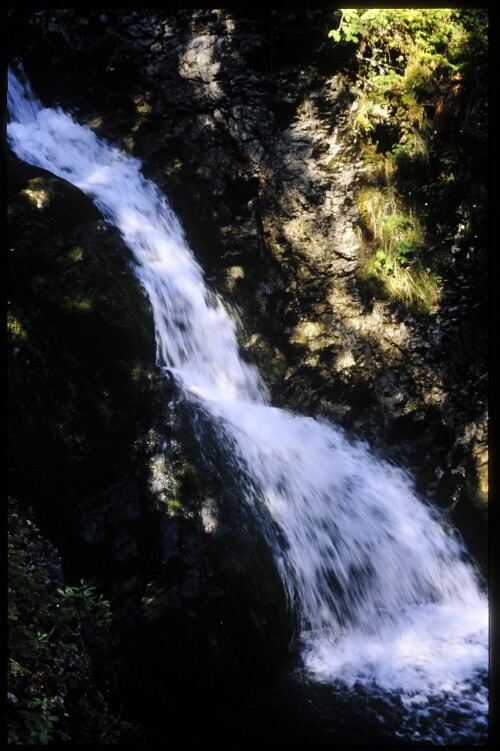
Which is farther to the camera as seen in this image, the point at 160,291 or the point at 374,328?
the point at 374,328

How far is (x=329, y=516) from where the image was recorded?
537cm

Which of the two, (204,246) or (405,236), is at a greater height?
(204,246)

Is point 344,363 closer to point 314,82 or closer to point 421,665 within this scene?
point 421,665

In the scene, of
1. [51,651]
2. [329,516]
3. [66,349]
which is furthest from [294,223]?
[51,651]

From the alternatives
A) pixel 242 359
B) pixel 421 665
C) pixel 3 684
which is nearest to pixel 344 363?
pixel 242 359

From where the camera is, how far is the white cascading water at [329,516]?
439 centimetres

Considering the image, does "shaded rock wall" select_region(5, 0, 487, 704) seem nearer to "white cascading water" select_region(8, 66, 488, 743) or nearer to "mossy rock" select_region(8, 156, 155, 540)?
"white cascading water" select_region(8, 66, 488, 743)

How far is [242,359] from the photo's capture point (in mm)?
7043

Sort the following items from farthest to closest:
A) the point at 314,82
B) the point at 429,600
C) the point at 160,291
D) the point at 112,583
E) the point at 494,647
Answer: the point at 314,82 → the point at 160,291 → the point at 429,600 → the point at 112,583 → the point at 494,647

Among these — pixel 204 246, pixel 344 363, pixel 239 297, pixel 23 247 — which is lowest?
pixel 23 247

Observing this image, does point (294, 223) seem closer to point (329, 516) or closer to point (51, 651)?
point (329, 516)

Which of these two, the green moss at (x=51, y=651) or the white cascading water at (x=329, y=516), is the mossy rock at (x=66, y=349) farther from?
the white cascading water at (x=329, y=516)

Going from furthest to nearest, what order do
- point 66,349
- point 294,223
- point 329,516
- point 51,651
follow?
point 294,223 < point 329,516 < point 66,349 < point 51,651

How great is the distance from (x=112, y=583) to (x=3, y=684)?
1.69 m
